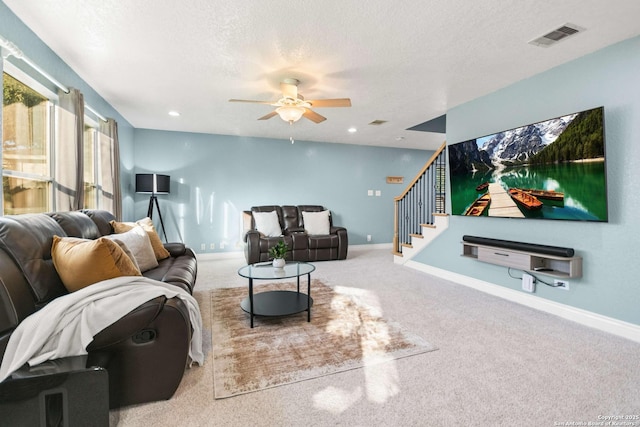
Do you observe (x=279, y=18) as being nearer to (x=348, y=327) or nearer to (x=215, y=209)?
(x=348, y=327)

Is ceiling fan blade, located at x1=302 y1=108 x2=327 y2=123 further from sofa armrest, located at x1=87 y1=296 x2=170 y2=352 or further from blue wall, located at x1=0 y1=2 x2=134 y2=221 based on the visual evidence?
sofa armrest, located at x1=87 y1=296 x2=170 y2=352

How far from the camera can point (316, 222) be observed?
6156mm

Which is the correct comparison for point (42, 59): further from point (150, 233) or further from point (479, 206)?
point (479, 206)

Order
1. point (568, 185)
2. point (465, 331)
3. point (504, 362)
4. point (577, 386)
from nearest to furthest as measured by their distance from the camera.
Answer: point (577, 386) < point (504, 362) < point (465, 331) < point (568, 185)

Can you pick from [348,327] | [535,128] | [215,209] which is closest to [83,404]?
[348,327]

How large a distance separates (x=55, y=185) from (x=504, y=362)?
4171 mm

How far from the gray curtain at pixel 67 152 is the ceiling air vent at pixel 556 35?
4248mm

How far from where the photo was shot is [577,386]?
1870 millimetres

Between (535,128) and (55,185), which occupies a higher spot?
(535,128)

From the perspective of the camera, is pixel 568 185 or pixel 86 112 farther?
pixel 86 112

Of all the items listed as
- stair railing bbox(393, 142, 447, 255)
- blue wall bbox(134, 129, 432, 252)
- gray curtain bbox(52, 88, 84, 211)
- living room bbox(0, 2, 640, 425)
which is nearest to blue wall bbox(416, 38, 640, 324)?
living room bbox(0, 2, 640, 425)

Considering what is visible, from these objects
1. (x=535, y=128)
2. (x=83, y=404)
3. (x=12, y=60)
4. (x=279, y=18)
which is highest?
(x=279, y=18)

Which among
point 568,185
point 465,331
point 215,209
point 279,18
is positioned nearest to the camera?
point 279,18

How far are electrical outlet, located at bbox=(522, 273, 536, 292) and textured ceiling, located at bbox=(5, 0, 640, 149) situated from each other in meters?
2.17
